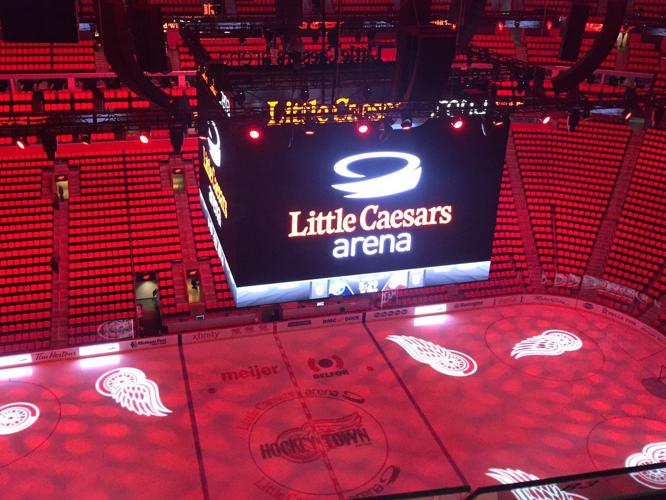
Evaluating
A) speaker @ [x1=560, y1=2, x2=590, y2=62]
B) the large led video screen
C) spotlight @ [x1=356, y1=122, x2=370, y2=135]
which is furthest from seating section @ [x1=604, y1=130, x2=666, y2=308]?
spotlight @ [x1=356, y1=122, x2=370, y2=135]

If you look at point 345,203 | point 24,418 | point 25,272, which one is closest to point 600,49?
point 345,203

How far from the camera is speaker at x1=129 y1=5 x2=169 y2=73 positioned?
7543 millimetres

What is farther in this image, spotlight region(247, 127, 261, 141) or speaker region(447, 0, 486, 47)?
speaker region(447, 0, 486, 47)

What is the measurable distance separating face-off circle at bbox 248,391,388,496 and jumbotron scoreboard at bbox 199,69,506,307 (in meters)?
4.01

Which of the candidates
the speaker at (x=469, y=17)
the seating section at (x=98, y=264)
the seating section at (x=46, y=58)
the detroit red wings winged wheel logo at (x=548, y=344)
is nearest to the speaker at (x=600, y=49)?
the speaker at (x=469, y=17)

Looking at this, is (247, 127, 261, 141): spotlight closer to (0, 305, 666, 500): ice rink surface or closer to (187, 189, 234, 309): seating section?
(0, 305, 666, 500): ice rink surface

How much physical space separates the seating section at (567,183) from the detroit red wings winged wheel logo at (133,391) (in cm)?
1142

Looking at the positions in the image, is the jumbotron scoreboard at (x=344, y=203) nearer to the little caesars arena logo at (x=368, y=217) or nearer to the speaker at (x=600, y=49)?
the little caesars arena logo at (x=368, y=217)

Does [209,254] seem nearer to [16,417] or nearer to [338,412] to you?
[16,417]

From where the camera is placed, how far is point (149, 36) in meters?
7.64

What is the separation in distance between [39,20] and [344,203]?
179 inches

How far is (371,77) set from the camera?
484 inches

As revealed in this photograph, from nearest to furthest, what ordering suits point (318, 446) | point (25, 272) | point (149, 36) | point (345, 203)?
Answer: point (149, 36) → point (345, 203) → point (318, 446) → point (25, 272)

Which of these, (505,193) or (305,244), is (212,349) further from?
(505,193)
